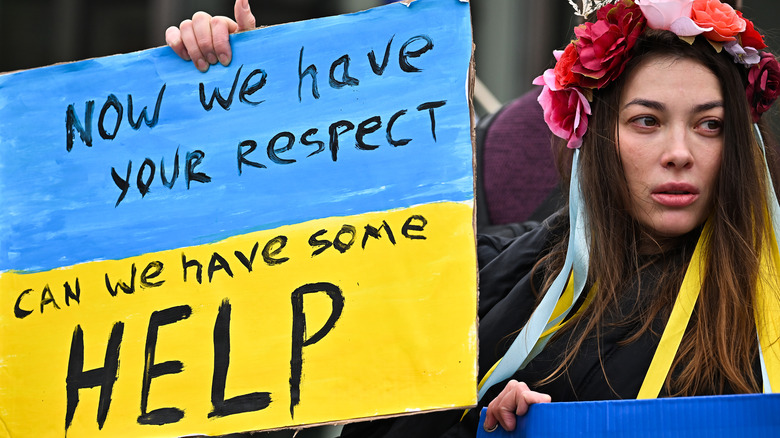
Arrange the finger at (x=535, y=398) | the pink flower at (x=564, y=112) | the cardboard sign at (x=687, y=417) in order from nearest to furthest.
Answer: the cardboard sign at (x=687, y=417)
the finger at (x=535, y=398)
the pink flower at (x=564, y=112)

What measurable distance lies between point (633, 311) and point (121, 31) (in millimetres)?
4298

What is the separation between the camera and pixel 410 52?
166 centimetres

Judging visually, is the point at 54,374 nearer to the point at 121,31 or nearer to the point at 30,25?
the point at 121,31

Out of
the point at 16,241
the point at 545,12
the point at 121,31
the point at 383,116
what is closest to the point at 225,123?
the point at 383,116

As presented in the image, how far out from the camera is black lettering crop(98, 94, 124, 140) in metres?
1.83

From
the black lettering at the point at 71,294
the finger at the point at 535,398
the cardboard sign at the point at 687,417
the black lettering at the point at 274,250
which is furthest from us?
the black lettering at the point at 71,294

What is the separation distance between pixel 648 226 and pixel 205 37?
2.96 ft

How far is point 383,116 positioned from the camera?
1.66 metres

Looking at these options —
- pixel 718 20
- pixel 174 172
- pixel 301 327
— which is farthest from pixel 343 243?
pixel 718 20

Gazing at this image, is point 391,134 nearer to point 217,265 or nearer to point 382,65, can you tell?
point 382,65

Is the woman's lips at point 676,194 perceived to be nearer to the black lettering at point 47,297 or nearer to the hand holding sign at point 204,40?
the hand holding sign at point 204,40

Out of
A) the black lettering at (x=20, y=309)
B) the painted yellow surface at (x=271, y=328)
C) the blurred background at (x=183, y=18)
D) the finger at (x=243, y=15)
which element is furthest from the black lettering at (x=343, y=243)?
the blurred background at (x=183, y=18)

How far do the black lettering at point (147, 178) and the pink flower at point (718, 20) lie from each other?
1.04 m

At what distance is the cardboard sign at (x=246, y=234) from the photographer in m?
1.55
